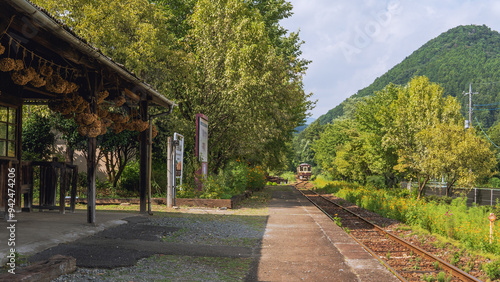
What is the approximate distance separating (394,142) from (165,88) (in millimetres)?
14043

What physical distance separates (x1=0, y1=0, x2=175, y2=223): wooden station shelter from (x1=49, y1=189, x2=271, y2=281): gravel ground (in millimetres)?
1981

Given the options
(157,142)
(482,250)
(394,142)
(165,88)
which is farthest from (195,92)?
(482,250)

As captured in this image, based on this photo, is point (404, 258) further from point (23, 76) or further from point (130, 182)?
point (130, 182)

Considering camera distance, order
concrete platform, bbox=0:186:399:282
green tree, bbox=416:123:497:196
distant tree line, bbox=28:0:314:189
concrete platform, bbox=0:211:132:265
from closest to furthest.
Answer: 1. concrete platform, bbox=0:211:132:265
2. concrete platform, bbox=0:186:399:282
3. distant tree line, bbox=28:0:314:189
4. green tree, bbox=416:123:497:196

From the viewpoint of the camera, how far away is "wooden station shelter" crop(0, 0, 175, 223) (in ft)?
23.5

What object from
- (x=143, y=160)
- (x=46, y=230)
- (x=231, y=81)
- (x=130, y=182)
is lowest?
(x=46, y=230)

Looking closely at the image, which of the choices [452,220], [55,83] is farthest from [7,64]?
[452,220]

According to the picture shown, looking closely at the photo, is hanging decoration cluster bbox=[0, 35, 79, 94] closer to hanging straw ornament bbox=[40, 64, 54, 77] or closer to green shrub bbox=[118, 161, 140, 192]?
hanging straw ornament bbox=[40, 64, 54, 77]

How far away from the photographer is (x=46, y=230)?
8484 millimetres

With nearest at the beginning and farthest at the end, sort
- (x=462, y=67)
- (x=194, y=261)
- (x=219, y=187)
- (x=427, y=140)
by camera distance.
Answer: (x=194, y=261), (x=219, y=187), (x=427, y=140), (x=462, y=67)

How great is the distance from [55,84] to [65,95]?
47.6 inches

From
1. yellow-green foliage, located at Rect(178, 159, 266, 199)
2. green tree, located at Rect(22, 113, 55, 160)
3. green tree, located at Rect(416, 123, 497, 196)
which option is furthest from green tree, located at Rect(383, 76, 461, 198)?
green tree, located at Rect(22, 113, 55, 160)

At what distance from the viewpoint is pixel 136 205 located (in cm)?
1786

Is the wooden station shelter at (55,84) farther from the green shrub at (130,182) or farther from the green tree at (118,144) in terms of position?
the green shrub at (130,182)
